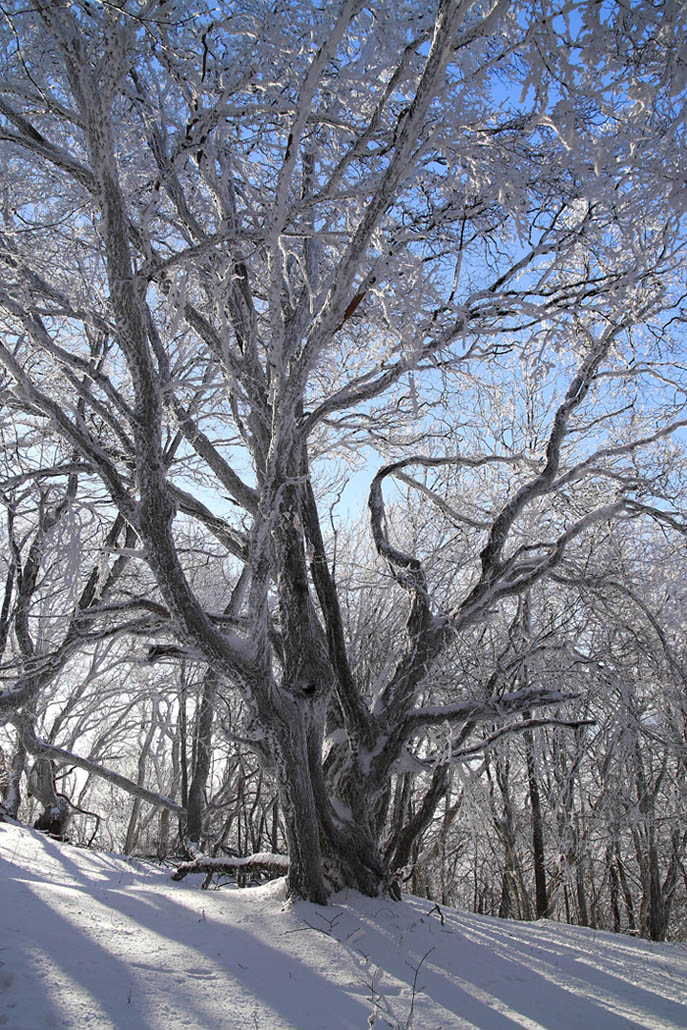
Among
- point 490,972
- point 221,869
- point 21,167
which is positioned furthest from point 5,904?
point 21,167

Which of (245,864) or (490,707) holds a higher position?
(490,707)

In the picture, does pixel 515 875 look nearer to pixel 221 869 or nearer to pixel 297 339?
pixel 221 869

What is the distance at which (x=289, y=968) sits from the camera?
4.04 metres

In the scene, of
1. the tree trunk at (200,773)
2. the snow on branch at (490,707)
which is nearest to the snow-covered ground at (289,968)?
the snow on branch at (490,707)

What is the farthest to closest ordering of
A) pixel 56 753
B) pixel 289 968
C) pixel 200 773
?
pixel 200 773
pixel 56 753
pixel 289 968

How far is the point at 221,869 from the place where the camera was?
6012 mm

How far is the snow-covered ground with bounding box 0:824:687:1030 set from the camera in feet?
10.7

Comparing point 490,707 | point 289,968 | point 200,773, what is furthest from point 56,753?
point 289,968

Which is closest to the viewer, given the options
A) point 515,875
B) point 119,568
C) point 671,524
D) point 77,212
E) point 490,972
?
point 490,972

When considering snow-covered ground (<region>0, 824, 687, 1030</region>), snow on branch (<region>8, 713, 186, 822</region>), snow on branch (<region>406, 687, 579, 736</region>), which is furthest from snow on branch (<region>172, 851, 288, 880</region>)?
snow on branch (<region>8, 713, 186, 822</region>)

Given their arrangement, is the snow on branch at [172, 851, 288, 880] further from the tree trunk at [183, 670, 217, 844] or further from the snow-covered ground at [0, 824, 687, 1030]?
the tree trunk at [183, 670, 217, 844]

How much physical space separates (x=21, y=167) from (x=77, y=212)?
726 mm

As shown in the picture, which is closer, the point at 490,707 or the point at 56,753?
the point at 490,707

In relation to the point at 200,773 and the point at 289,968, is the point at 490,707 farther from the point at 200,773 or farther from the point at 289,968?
the point at 200,773
